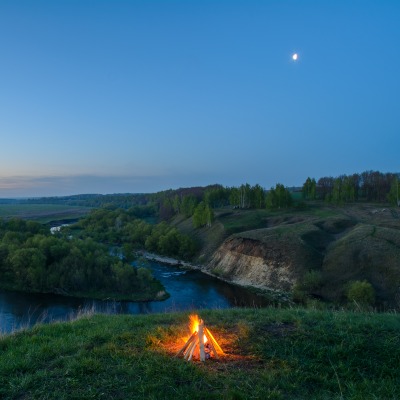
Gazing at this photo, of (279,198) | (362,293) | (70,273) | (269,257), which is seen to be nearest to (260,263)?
(269,257)

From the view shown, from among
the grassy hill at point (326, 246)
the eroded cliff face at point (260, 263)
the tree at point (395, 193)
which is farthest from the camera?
the tree at point (395, 193)

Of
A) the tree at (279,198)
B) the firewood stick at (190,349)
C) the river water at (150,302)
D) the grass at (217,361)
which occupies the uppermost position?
the tree at (279,198)

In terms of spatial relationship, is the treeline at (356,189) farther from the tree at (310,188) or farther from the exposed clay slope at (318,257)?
the exposed clay slope at (318,257)

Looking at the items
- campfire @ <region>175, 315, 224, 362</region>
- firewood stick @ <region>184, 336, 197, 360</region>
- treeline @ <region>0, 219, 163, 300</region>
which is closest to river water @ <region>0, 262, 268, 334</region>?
treeline @ <region>0, 219, 163, 300</region>

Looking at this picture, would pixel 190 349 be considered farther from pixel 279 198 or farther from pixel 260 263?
pixel 279 198

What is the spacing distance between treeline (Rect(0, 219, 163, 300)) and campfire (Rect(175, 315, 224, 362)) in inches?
1670

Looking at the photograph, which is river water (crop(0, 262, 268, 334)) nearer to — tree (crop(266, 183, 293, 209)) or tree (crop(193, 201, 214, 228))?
tree (crop(193, 201, 214, 228))

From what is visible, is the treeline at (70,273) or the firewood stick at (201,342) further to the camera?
the treeline at (70,273)

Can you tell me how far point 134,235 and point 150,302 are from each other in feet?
152

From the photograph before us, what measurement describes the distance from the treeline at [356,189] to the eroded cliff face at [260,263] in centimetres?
4529

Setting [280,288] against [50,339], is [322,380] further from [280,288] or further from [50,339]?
[280,288]

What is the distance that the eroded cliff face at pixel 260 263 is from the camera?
55.0 m

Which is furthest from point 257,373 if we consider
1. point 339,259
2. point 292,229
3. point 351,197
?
point 351,197

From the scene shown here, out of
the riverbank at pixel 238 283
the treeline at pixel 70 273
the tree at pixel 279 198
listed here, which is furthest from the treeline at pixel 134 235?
the tree at pixel 279 198
